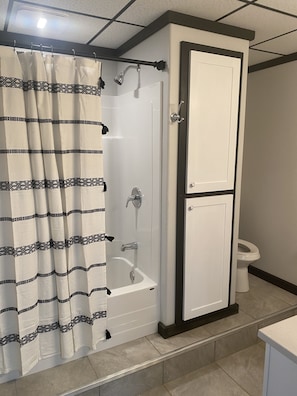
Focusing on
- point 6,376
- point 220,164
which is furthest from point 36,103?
point 6,376

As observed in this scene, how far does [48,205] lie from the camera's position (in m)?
1.69

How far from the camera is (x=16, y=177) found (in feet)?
5.16

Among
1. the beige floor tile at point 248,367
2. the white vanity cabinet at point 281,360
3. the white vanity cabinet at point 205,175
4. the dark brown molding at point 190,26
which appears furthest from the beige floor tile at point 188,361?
the dark brown molding at point 190,26

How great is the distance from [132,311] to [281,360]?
1294 millimetres

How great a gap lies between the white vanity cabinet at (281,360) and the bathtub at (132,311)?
117 cm

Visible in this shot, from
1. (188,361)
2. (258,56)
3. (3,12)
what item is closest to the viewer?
(3,12)

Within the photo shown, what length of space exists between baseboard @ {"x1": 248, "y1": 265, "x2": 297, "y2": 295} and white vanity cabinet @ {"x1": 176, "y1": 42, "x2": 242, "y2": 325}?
2.87ft

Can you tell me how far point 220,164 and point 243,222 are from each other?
55.5 inches

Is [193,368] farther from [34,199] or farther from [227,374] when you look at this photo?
[34,199]

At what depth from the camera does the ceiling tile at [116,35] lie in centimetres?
205

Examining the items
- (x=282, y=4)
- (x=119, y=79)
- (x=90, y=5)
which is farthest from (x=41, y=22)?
(x=282, y=4)

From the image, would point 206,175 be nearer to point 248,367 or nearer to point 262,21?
point 262,21

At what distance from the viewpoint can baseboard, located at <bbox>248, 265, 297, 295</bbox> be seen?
2.80 m

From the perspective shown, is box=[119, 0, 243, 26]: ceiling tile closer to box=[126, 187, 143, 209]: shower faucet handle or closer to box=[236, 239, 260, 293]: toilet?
box=[126, 187, 143, 209]: shower faucet handle
